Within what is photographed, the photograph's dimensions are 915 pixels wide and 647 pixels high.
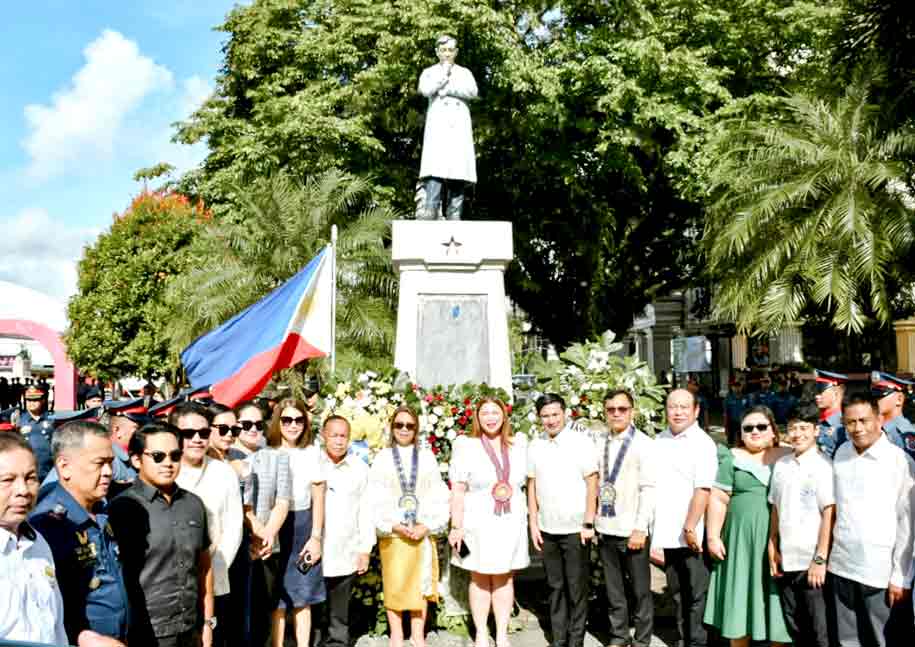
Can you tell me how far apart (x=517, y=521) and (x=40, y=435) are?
16.0ft

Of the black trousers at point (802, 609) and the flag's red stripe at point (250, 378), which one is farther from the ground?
the flag's red stripe at point (250, 378)

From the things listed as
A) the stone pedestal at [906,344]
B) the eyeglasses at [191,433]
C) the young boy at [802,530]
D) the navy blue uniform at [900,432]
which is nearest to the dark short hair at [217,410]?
the eyeglasses at [191,433]

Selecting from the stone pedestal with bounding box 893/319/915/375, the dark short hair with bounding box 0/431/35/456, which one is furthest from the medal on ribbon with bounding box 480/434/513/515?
the stone pedestal with bounding box 893/319/915/375

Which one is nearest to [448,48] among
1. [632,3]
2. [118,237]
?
[632,3]

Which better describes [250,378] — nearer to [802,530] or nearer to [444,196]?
[444,196]

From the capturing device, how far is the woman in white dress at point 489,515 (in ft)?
19.0

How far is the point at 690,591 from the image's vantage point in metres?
5.59

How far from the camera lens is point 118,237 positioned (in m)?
24.0

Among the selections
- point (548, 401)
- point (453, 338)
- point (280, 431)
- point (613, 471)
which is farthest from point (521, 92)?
point (280, 431)

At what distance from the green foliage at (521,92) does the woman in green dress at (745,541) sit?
11922 mm

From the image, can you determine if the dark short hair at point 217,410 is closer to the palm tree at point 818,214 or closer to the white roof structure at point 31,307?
the palm tree at point 818,214

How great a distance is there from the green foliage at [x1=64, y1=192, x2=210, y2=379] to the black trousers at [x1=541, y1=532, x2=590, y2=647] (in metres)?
18.1

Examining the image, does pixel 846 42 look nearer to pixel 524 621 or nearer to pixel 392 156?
pixel 524 621

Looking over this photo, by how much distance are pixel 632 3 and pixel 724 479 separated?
14.7 m
